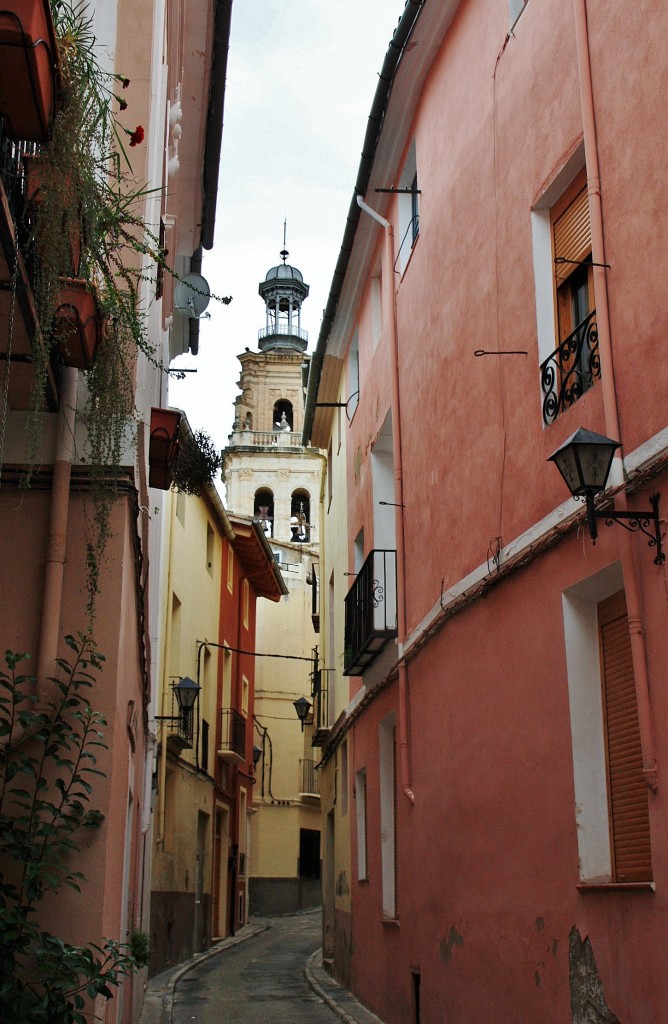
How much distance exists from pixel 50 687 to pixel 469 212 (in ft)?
19.0

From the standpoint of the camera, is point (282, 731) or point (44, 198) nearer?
point (44, 198)

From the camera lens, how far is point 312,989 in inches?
642

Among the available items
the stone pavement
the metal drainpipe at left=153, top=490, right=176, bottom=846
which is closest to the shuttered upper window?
the stone pavement

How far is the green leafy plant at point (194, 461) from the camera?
1426cm

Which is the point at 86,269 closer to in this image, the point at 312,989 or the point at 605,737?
the point at 605,737

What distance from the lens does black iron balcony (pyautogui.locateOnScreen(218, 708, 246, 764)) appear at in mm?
26625

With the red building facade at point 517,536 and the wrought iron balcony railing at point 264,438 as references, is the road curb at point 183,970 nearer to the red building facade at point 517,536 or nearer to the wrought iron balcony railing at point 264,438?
the red building facade at point 517,536

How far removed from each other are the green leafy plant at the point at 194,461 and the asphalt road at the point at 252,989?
19.9 ft

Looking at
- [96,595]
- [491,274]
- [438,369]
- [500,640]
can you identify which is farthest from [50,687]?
[438,369]

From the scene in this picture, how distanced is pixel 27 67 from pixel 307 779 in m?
37.2

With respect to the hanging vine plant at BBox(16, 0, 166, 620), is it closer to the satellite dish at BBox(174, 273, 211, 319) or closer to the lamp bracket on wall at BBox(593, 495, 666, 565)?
the lamp bracket on wall at BBox(593, 495, 666, 565)

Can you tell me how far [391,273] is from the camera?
46.0 feet

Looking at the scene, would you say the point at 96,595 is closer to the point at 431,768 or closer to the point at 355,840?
the point at 431,768

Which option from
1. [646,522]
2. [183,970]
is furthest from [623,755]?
[183,970]
